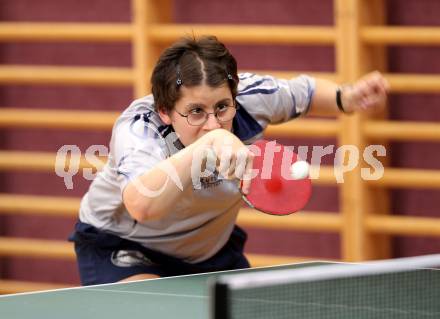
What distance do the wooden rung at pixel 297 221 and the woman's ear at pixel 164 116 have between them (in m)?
1.85

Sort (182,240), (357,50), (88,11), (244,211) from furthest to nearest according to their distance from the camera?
(88,11) → (244,211) → (357,50) → (182,240)

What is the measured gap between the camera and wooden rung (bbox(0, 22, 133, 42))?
4969 mm

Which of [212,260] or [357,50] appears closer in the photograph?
[212,260]

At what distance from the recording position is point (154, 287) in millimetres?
2777

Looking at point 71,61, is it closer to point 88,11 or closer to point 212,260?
point 88,11

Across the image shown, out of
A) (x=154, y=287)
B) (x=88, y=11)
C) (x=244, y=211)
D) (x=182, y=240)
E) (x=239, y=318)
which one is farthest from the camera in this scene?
(x=88, y=11)

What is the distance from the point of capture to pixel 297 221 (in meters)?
4.67

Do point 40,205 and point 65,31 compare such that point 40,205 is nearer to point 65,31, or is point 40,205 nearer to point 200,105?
point 65,31

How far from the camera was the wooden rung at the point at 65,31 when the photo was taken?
4.97m

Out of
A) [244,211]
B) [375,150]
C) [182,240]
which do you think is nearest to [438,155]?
[375,150]

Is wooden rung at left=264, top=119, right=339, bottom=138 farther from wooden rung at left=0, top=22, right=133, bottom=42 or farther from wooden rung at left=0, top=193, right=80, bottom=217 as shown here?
wooden rung at left=0, top=193, right=80, bottom=217

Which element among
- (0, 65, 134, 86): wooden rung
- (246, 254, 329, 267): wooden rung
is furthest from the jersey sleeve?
(0, 65, 134, 86): wooden rung

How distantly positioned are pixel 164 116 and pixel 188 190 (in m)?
0.23

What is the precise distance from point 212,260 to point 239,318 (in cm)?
106
